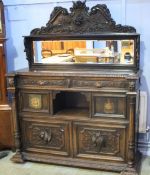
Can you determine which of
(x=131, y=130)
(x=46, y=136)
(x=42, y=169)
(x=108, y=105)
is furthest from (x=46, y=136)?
(x=131, y=130)

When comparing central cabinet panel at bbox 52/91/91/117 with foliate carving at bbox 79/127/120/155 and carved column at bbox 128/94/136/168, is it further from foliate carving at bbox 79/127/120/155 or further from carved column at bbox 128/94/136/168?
carved column at bbox 128/94/136/168

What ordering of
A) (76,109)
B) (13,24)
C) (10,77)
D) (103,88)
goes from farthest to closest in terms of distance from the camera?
(13,24)
(76,109)
(10,77)
(103,88)

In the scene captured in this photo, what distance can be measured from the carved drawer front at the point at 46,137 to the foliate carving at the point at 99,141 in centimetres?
17

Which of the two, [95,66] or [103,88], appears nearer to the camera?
[103,88]

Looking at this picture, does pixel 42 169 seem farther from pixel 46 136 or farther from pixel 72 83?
pixel 72 83

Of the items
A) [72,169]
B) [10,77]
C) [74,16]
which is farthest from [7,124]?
[74,16]

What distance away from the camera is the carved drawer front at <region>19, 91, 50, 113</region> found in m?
2.84

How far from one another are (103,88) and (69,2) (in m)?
1.10

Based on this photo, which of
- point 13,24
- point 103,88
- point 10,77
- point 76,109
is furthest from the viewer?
point 13,24

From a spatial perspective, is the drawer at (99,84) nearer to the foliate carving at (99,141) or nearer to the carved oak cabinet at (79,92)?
the carved oak cabinet at (79,92)

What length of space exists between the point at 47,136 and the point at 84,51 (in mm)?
978

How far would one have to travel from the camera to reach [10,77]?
9.24ft

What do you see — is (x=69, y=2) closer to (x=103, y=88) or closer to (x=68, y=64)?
(x=68, y=64)

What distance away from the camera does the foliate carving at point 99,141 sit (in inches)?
106
